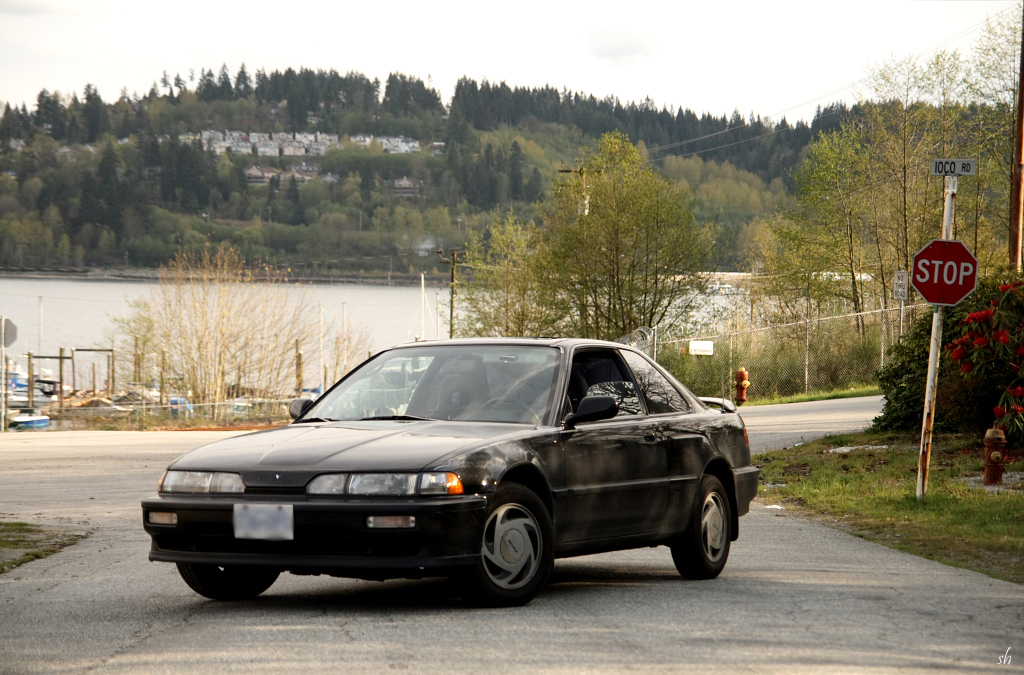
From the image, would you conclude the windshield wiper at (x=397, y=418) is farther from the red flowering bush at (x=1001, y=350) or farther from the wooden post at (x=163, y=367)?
the wooden post at (x=163, y=367)

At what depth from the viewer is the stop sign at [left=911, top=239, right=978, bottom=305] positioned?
1166cm

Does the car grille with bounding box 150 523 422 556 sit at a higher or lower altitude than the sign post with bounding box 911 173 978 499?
lower

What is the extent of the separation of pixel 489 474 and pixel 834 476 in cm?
1013

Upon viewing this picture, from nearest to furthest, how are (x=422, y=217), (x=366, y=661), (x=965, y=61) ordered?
(x=366, y=661) → (x=965, y=61) → (x=422, y=217)

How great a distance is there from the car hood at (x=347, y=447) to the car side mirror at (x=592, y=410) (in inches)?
12.5

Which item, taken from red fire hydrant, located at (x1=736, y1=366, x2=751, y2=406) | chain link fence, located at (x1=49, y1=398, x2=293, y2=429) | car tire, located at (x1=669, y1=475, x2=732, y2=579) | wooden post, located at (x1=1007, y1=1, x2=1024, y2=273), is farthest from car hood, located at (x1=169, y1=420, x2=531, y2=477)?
chain link fence, located at (x1=49, y1=398, x2=293, y2=429)

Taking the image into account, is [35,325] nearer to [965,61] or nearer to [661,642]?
[965,61]

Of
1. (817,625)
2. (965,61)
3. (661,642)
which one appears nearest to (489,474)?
(661,642)

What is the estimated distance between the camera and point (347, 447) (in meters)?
5.90

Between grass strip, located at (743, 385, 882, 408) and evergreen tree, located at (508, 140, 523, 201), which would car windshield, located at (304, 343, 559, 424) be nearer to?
grass strip, located at (743, 385, 882, 408)

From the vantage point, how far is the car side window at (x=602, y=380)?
281 inches

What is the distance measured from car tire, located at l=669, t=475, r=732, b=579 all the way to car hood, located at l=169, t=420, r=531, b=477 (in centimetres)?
174

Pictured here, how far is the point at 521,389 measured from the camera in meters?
6.80

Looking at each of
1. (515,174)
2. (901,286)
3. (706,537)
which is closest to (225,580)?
(706,537)
